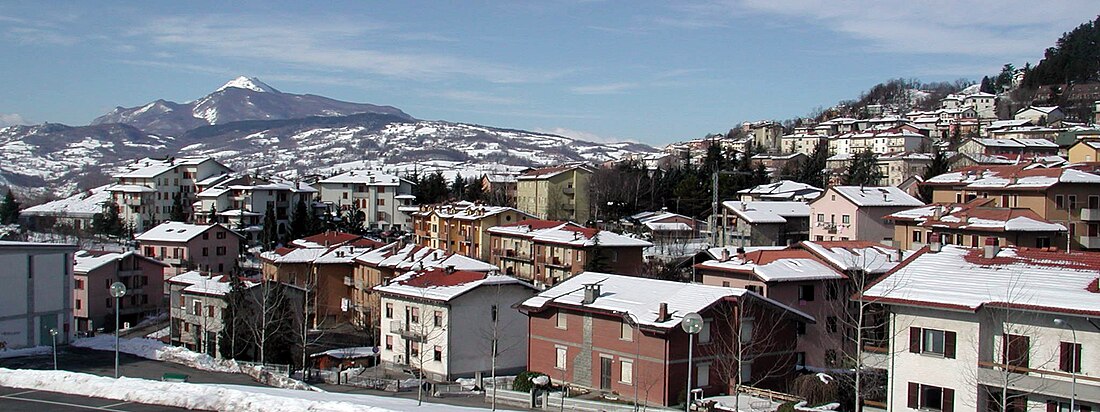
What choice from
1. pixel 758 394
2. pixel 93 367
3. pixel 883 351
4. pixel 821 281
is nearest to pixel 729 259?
pixel 821 281

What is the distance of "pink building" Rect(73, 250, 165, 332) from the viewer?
5106 cm

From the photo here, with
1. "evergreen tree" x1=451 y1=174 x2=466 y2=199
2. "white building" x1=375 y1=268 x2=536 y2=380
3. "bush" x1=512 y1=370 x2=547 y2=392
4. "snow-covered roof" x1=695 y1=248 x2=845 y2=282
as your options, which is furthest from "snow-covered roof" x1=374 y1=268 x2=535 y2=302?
"evergreen tree" x1=451 y1=174 x2=466 y2=199

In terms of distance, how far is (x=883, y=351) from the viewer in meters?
22.8

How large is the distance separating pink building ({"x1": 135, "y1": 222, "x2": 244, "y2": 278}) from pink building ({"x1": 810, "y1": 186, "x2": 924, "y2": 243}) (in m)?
34.6

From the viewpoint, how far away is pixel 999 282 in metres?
21.5

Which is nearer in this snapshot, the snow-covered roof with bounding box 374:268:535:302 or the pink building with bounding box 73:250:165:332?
the snow-covered roof with bounding box 374:268:535:302

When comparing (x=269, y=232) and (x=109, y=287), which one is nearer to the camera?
(x=109, y=287)

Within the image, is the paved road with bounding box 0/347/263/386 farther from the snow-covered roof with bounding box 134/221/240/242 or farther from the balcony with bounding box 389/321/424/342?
the snow-covered roof with bounding box 134/221/240/242

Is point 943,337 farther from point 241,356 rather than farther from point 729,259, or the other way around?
point 241,356

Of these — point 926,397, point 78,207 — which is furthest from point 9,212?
point 926,397

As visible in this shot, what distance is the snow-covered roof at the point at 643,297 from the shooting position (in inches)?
1109

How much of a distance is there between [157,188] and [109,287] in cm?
3433

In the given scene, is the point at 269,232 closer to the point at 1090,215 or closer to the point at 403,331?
the point at 403,331

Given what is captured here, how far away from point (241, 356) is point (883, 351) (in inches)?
949
